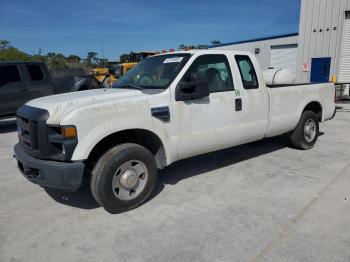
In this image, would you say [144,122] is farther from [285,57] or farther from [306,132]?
[285,57]

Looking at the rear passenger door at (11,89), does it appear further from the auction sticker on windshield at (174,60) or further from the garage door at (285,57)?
the garage door at (285,57)

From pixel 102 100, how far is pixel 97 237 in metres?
1.51

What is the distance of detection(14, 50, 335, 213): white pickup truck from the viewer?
3354mm

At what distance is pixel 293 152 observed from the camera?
617cm

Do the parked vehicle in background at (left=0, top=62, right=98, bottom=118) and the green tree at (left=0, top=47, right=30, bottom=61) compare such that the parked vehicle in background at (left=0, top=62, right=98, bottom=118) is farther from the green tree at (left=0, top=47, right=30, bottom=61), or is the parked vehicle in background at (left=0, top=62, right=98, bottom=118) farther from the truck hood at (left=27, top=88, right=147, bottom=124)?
the green tree at (left=0, top=47, right=30, bottom=61)

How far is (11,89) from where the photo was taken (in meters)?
8.94

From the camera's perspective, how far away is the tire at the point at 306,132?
6.04 m

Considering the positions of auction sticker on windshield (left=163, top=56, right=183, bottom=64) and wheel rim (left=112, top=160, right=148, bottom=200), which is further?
auction sticker on windshield (left=163, top=56, right=183, bottom=64)

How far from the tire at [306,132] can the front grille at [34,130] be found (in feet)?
15.0

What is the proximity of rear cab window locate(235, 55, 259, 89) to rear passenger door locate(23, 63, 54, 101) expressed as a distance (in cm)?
670

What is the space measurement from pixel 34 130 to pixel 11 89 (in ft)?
20.8

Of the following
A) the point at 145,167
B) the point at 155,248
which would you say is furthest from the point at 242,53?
the point at 155,248

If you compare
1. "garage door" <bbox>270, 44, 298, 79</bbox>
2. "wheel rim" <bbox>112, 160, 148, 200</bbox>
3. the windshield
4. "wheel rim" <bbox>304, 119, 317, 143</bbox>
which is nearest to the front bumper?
"wheel rim" <bbox>112, 160, 148, 200</bbox>

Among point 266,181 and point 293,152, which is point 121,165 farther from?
point 293,152
